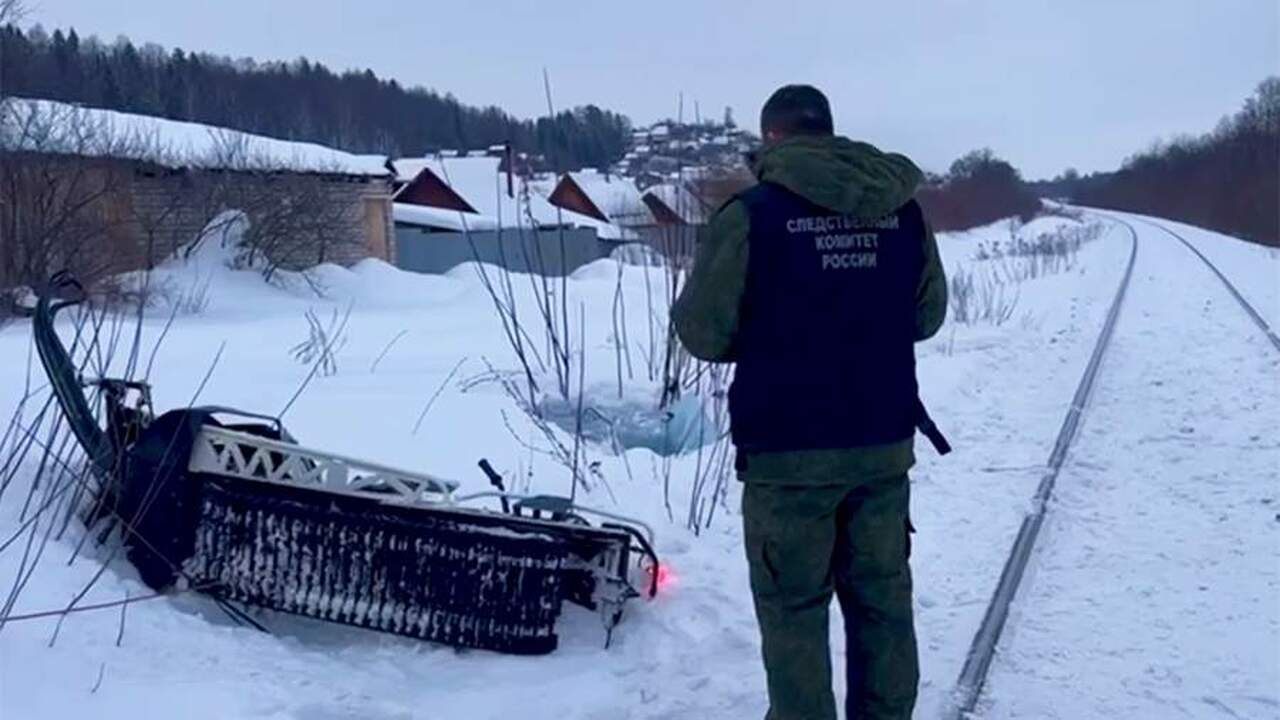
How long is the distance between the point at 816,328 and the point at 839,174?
42 cm

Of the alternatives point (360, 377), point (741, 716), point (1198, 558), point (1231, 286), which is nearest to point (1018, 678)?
point (741, 716)

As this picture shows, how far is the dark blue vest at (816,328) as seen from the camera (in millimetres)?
3271

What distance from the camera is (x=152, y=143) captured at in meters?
32.2

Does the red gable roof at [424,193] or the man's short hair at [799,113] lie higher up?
the red gable roof at [424,193]

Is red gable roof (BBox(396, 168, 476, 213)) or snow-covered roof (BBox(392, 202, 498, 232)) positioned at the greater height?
red gable roof (BBox(396, 168, 476, 213))

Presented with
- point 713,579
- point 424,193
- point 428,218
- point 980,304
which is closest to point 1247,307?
point 980,304

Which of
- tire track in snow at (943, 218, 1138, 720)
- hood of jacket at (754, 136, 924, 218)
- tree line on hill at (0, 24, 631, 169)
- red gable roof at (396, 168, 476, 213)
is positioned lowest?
tire track in snow at (943, 218, 1138, 720)

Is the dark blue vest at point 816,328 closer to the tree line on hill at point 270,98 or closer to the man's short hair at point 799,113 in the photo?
the man's short hair at point 799,113

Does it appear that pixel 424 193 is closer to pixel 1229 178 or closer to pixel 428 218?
pixel 428 218

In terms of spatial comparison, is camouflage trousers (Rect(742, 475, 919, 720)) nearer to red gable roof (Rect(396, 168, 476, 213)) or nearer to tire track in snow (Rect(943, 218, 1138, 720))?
tire track in snow (Rect(943, 218, 1138, 720))

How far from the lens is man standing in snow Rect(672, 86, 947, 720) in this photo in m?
3.28

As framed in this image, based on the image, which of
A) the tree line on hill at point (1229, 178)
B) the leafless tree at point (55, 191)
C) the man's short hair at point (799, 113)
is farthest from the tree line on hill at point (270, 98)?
the man's short hair at point (799, 113)

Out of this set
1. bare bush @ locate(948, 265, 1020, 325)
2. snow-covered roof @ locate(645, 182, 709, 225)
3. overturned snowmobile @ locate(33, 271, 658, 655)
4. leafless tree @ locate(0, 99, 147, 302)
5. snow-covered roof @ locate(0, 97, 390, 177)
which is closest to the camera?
overturned snowmobile @ locate(33, 271, 658, 655)

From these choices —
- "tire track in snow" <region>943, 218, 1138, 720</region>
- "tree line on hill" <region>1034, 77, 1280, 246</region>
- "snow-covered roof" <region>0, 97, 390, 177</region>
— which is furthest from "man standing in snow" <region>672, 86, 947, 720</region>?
"tree line on hill" <region>1034, 77, 1280, 246</region>
